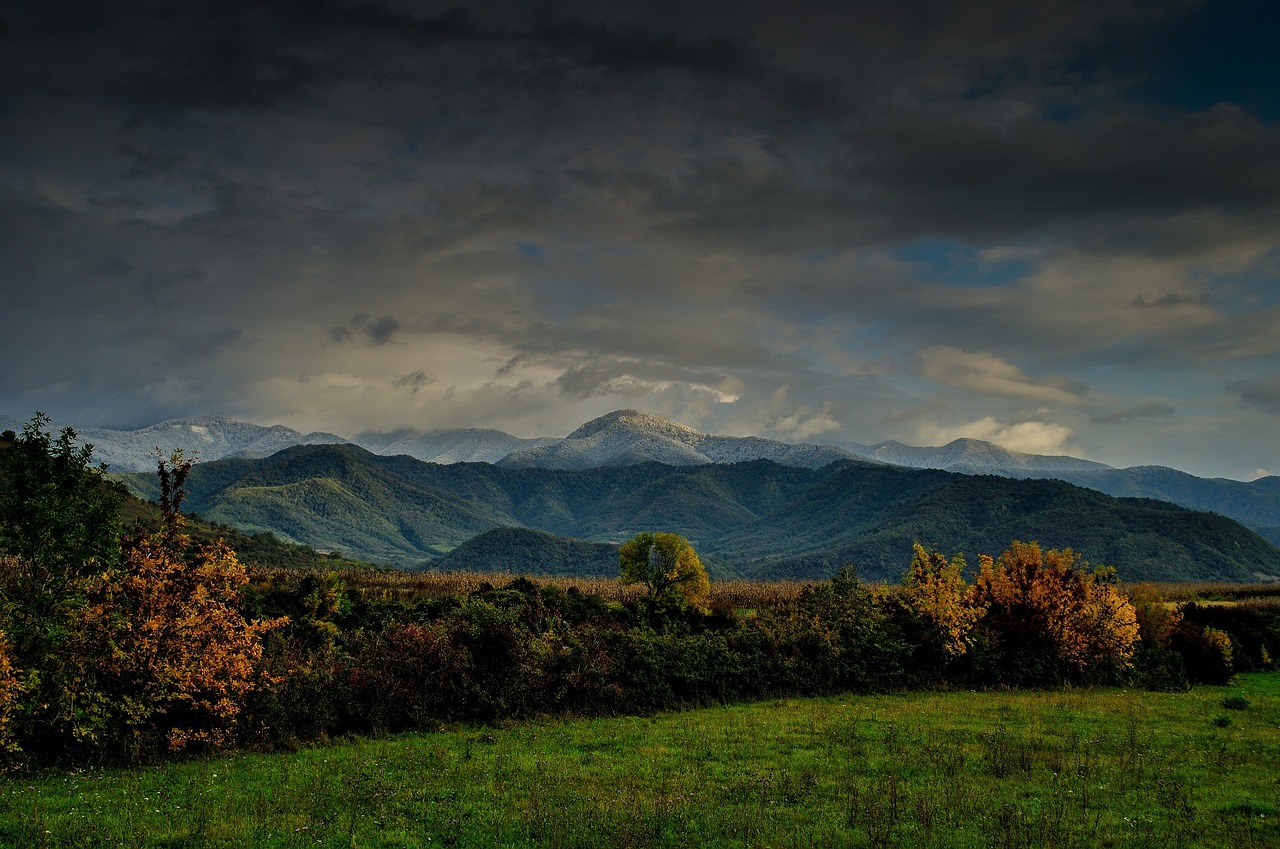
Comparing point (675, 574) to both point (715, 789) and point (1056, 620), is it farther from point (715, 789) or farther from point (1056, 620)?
point (715, 789)

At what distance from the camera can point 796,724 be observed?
2830 cm

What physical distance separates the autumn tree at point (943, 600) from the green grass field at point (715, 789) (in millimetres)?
11360

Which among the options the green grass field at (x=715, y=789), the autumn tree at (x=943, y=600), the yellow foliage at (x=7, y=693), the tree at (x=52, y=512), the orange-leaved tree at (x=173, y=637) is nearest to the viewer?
the green grass field at (x=715, y=789)

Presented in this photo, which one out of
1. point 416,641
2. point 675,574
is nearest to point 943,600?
point 675,574

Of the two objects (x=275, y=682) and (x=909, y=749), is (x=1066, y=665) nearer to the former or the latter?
(x=909, y=749)

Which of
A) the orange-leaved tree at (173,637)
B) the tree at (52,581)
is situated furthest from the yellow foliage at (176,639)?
the tree at (52,581)

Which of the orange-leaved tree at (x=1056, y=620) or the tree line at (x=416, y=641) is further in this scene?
the orange-leaved tree at (x=1056, y=620)

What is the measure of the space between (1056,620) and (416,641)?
34819mm

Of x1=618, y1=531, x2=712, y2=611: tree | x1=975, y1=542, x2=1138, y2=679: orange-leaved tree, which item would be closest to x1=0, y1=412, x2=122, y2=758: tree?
x1=618, y1=531, x2=712, y2=611: tree

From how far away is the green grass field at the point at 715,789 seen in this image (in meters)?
15.6

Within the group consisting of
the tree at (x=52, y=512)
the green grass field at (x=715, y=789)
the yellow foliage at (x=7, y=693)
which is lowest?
the green grass field at (x=715, y=789)

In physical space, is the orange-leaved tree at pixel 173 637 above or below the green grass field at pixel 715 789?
above

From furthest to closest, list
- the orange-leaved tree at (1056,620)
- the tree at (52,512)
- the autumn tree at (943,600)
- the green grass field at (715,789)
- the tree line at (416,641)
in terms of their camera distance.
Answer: the orange-leaved tree at (1056,620), the autumn tree at (943,600), the tree line at (416,641), the tree at (52,512), the green grass field at (715,789)

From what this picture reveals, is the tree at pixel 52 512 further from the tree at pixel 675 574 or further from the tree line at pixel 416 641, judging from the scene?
the tree at pixel 675 574
